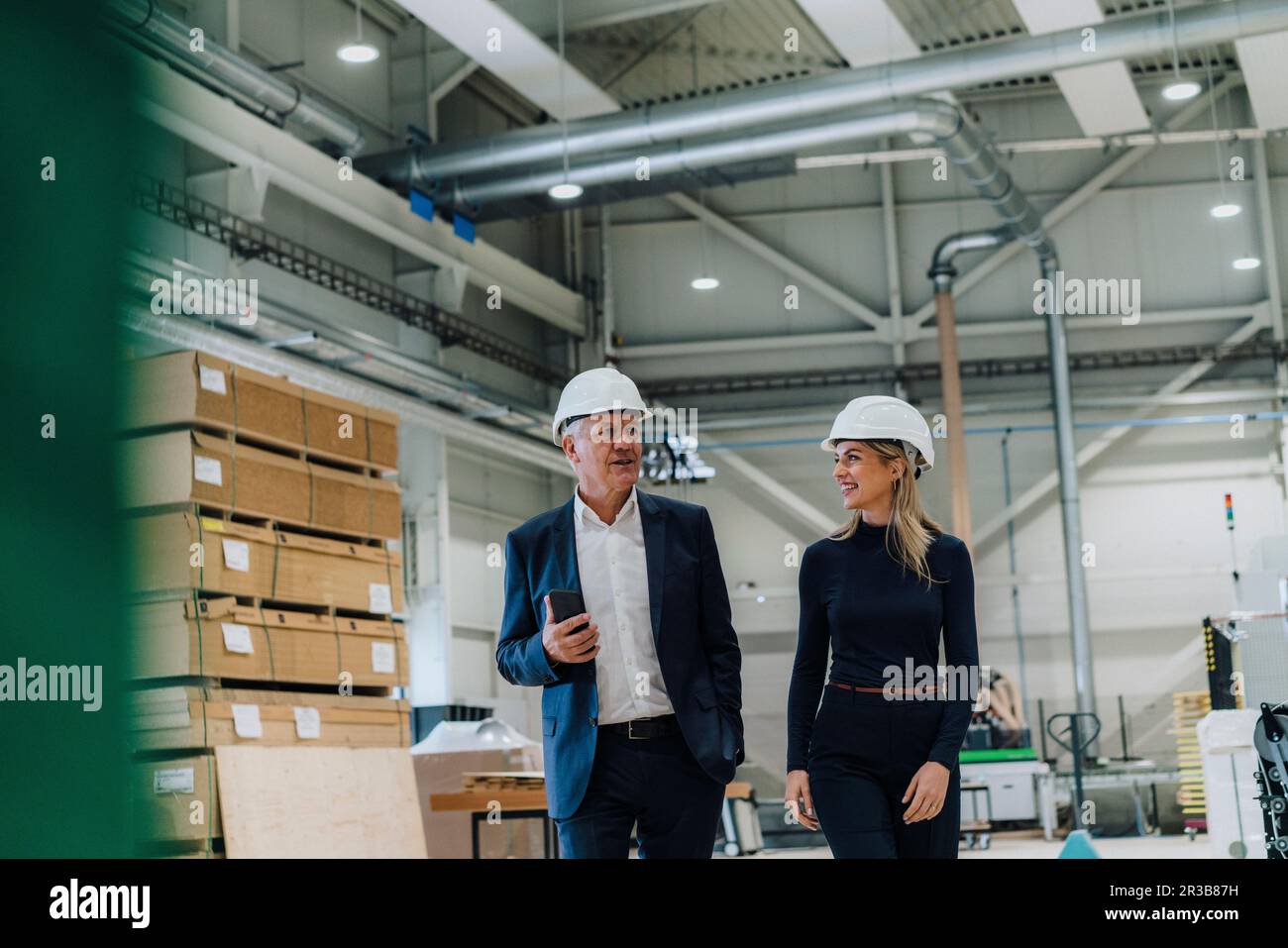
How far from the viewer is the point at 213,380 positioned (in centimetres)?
698

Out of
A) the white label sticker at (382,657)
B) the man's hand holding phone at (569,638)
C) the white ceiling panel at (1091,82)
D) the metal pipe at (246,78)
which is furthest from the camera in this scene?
the white ceiling panel at (1091,82)

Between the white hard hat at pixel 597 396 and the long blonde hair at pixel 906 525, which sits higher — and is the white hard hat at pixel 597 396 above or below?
above

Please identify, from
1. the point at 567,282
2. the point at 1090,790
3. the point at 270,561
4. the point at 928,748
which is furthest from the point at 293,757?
the point at 567,282

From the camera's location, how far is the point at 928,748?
304 centimetres

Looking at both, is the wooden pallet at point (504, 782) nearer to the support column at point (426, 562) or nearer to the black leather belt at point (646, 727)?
the black leather belt at point (646, 727)

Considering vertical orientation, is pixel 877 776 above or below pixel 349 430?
below

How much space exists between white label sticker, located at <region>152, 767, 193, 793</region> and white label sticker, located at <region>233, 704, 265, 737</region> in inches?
11.7

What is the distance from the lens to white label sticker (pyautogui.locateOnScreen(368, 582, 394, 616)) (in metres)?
8.18

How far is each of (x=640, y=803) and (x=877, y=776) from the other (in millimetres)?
503

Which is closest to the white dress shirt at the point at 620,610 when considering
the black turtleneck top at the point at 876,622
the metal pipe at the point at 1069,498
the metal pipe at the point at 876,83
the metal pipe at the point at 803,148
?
the black turtleneck top at the point at 876,622

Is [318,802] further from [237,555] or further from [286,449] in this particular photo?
[286,449]

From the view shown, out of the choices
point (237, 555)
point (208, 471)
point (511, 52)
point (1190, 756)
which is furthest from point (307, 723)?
point (1190, 756)

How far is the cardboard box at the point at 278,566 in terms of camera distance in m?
6.89

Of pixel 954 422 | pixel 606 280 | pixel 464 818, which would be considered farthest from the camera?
pixel 606 280
